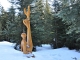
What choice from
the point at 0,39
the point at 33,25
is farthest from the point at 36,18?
the point at 0,39

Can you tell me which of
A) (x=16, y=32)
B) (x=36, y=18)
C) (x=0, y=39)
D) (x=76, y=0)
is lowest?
(x=0, y=39)

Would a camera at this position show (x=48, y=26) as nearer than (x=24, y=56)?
No

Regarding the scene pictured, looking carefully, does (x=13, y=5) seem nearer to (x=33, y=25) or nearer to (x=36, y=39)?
(x=33, y=25)

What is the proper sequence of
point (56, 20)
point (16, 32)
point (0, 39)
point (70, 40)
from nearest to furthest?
point (16, 32), point (70, 40), point (56, 20), point (0, 39)

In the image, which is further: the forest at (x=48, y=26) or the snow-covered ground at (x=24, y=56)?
the snow-covered ground at (x=24, y=56)

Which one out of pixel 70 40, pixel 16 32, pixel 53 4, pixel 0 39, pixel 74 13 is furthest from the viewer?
pixel 0 39

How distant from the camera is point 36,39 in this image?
14.1 meters

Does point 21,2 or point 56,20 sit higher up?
point 21,2

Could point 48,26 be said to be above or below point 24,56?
above

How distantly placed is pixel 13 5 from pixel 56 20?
461 cm

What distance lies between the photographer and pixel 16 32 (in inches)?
532

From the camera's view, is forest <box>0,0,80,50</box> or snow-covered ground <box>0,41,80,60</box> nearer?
forest <box>0,0,80,50</box>

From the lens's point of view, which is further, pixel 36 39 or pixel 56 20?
pixel 56 20

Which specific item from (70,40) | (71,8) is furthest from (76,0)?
(70,40)
